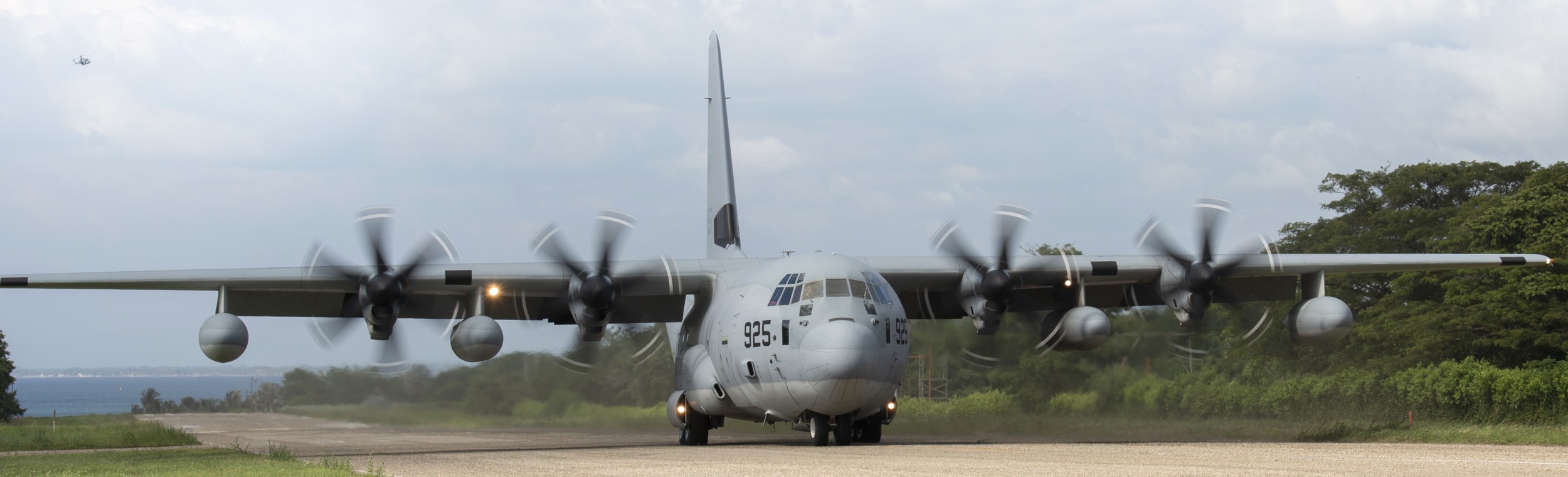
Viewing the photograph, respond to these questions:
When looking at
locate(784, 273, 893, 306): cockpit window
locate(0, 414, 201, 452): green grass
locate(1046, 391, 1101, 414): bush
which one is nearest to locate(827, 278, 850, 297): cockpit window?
locate(784, 273, 893, 306): cockpit window

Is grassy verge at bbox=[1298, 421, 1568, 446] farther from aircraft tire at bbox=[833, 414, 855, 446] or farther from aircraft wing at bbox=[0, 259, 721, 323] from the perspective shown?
aircraft wing at bbox=[0, 259, 721, 323]

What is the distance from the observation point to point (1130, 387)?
26.9m

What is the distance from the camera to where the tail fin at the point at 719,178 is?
26.7 meters

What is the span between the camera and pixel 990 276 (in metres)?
23.2

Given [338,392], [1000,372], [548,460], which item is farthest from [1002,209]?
[338,392]

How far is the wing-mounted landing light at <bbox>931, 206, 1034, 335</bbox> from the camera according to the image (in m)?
22.8

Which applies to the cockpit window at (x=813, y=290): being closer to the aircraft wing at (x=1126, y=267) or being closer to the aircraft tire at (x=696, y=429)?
the aircraft wing at (x=1126, y=267)

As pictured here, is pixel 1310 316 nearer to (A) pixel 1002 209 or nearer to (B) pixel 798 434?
(A) pixel 1002 209

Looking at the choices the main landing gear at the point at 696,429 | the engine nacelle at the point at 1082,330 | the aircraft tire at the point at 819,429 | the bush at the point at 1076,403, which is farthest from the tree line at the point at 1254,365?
the aircraft tire at the point at 819,429

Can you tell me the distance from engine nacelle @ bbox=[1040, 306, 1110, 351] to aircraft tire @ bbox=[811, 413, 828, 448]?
216 inches

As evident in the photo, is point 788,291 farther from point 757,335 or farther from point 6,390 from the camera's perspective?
point 6,390

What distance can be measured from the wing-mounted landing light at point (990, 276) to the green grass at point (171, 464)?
37.5 feet

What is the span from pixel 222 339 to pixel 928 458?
11578mm

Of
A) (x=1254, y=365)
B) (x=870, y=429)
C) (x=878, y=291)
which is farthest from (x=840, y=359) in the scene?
(x=1254, y=365)
